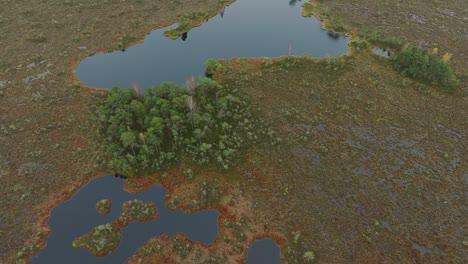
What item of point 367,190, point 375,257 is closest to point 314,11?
point 367,190

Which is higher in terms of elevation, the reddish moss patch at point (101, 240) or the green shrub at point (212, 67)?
the green shrub at point (212, 67)

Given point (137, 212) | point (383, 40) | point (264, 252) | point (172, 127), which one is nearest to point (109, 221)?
point (137, 212)

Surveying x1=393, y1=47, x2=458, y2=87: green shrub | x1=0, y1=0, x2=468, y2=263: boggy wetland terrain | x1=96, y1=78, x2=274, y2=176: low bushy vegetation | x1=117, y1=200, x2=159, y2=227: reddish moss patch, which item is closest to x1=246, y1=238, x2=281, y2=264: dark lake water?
x1=0, y1=0, x2=468, y2=263: boggy wetland terrain

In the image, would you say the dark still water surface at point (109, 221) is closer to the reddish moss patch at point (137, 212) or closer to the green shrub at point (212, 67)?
the reddish moss patch at point (137, 212)

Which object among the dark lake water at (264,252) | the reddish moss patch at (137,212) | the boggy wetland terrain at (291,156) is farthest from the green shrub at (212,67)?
the dark lake water at (264,252)

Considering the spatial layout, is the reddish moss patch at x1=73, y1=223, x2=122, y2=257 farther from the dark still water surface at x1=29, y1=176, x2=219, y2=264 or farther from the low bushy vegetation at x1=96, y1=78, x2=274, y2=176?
the low bushy vegetation at x1=96, y1=78, x2=274, y2=176

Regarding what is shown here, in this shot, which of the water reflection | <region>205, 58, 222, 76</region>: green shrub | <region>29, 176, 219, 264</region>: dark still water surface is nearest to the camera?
<region>29, 176, 219, 264</region>: dark still water surface

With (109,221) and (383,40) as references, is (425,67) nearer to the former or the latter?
(383,40)
